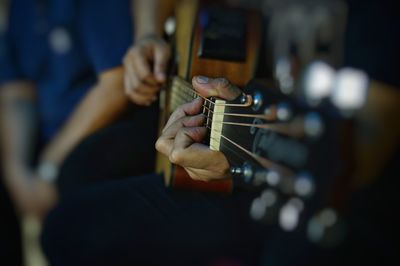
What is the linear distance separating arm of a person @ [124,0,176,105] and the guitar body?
1.8 inches

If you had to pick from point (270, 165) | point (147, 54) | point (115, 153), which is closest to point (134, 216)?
point (115, 153)

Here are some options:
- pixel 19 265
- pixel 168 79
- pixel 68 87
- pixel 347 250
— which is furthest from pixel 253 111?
pixel 19 265

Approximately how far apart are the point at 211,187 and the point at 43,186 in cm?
58

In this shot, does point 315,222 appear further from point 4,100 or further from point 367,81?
point 4,100

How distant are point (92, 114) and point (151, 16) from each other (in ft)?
0.75

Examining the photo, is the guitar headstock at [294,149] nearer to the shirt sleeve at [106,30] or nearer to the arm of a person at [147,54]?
the arm of a person at [147,54]

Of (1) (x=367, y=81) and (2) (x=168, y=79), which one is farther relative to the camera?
(2) (x=168, y=79)

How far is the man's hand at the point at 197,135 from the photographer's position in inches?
18.3

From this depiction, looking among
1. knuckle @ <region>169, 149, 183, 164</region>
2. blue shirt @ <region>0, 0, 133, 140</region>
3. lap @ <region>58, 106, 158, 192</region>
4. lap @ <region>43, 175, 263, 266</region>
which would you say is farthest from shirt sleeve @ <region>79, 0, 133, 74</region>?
knuckle @ <region>169, 149, 183, 164</region>

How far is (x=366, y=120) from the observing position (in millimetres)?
405

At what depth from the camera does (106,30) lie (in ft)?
Answer: 2.67

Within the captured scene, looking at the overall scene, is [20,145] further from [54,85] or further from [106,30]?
[106,30]

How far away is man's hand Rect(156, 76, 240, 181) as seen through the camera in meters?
0.46

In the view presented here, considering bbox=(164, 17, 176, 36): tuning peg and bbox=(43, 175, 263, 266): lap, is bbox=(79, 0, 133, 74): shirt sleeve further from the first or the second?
bbox=(43, 175, 263, 266): lap
